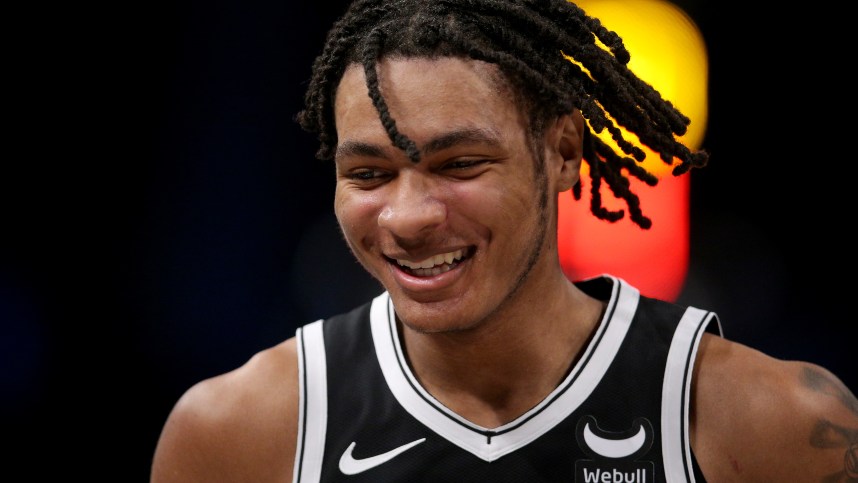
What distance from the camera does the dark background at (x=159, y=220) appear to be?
3.74 meters

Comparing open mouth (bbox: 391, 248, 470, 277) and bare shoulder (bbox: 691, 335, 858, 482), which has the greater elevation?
open mouth (bbox: 391, 248, 470, 277)

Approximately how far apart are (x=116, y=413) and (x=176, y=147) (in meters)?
1.09

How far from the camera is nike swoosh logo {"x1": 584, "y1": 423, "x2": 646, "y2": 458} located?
2107mm

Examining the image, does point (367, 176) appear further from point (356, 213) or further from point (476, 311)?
point (476, 311)

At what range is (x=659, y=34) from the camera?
4.62m

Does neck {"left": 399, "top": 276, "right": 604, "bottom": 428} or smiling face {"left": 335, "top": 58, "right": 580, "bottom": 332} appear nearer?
smiling face {"left": 335, "top": 58, "right": 580, "bottom": 332}

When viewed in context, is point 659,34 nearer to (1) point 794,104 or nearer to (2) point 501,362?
(1) point 794,104

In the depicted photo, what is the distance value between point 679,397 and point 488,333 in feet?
1.45

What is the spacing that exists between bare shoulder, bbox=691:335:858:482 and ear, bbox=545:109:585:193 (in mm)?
532

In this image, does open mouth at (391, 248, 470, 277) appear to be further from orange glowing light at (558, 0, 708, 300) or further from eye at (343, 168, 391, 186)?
orange glowing light at (558, 0, 708, 300)

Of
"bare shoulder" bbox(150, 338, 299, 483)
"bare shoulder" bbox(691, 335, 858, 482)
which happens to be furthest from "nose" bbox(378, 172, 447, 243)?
"bare shoulder" bbox(691, 335, 858, 482)

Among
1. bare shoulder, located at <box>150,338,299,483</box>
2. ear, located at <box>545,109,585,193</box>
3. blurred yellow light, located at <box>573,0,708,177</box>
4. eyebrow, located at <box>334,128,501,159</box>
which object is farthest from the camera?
blurred yellow light, located at <box>573,0,708,177</box>

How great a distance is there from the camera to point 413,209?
1925 mm

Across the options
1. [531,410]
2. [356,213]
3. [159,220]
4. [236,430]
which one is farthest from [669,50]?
[236,430]
